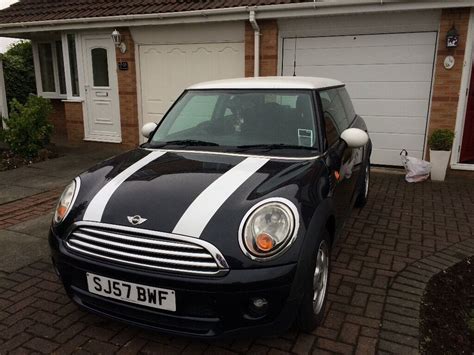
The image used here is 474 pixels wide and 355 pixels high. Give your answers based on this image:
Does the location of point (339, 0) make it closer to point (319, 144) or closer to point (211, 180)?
point (319, 144)

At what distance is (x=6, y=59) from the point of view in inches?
488

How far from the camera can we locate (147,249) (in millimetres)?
2307

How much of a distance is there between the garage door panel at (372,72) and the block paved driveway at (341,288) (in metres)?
2.30

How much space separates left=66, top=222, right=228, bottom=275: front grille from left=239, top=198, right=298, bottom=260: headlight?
178 mm

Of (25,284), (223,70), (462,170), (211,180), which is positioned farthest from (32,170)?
(462,170)

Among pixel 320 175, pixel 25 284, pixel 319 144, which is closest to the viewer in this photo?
pixel 320 175

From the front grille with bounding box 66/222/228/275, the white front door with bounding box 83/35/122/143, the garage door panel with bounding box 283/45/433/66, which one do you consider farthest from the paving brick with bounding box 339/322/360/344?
the white front door with bounding box 83/35/122/143

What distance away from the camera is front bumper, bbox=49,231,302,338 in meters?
2.19

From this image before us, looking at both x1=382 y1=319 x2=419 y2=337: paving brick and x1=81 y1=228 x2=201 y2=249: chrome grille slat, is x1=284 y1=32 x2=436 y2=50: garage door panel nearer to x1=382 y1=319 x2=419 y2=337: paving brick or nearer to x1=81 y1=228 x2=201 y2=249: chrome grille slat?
x1=382 y1=319 x2=419 y2=337: paving brick

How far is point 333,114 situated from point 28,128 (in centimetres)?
651

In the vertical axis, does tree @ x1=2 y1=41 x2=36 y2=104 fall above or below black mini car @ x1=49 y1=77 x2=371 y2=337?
above

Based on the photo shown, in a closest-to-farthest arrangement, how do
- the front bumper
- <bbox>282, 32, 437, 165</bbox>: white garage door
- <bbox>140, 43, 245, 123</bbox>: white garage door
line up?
the front bumper → <bbox>282, 32, 437, 165</bbox>: white garage door → <bbox>140, 43, 245, 123</bbox>: white garage door

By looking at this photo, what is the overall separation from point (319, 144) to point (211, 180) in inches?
38.1

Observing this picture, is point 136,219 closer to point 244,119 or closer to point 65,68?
point 244,119
